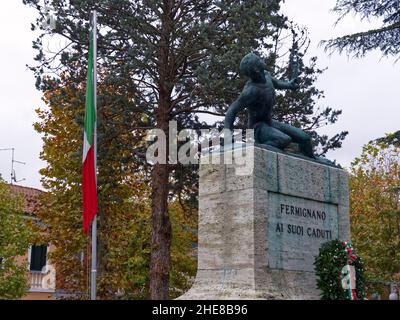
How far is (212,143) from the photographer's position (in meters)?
18.5

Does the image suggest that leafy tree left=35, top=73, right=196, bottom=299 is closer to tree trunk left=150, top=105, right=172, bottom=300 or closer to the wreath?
tree trunk left=150, top=105, right=172, bottom=300

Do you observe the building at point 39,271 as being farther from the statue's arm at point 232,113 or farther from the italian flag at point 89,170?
the statue's arm at point 232,113

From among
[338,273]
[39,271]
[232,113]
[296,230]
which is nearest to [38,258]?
[39,271]

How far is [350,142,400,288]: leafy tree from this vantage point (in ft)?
89.4

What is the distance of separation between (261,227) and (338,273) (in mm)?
1235

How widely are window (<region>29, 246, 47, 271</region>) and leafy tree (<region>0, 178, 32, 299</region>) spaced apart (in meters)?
6.23

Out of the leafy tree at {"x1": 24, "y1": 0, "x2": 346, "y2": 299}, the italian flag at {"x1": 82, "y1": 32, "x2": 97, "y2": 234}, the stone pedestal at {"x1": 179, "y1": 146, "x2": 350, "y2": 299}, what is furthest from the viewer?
the leafy tree at {"x1": 24, "y1": 0, "x2": 346, "y2": 299}

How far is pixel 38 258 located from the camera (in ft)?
99.1

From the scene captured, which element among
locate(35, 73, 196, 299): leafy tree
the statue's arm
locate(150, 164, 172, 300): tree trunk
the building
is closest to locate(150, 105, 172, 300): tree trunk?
locate(150, 164, 172, 300): tree trunk

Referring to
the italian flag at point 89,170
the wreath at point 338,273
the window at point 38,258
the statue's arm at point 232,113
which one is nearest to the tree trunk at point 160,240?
the italian flag at point 89,170

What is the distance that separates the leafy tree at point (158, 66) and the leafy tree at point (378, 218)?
9615 mm

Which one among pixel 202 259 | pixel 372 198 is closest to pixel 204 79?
pixel 202 259
